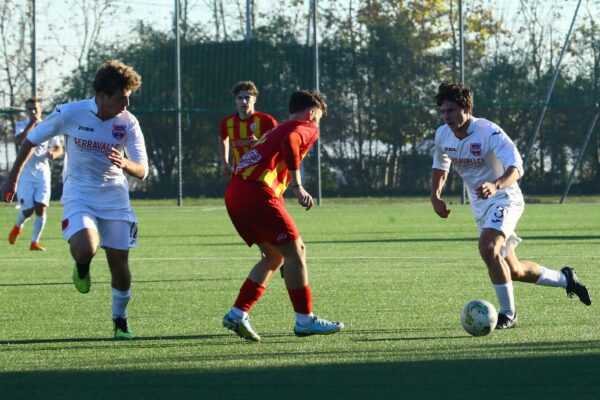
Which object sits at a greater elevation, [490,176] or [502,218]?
[490,176]

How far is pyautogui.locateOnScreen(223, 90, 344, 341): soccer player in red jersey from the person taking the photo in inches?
311

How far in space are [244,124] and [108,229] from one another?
16.5ft

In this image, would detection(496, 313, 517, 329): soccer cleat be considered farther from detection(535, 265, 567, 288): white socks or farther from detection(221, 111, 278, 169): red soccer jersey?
detection(221, 111, 278, 169): red soccer jersey

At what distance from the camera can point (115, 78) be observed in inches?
310

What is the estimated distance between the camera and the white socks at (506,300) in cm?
833

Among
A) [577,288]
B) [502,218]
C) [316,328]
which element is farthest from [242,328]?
[577,288]

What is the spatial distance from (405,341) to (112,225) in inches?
81.3

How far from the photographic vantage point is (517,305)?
9.62 m

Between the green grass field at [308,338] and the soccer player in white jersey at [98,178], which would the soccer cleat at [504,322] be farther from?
the soccer player in white jersey at [98,178]

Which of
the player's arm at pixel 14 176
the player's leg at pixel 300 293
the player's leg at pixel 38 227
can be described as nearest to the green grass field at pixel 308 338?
the player's leg at pixel 300 293

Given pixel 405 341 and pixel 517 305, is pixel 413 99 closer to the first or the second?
pixel 517 305

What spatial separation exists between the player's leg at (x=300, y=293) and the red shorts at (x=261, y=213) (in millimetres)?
73

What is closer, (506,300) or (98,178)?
(98,178)

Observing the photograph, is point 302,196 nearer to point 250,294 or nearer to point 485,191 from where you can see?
point 250,294
